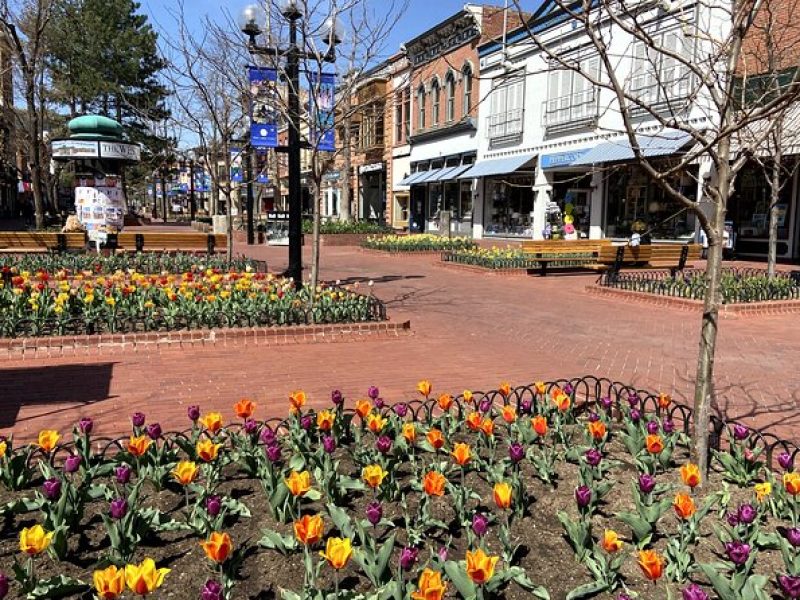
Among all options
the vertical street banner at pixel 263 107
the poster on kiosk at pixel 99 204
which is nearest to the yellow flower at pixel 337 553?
the vertical street banner at pixel 263 107

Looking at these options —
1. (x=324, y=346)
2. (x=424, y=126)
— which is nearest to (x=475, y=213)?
(x=424, y=126)

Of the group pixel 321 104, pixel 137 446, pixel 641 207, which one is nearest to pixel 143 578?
pixel 137 446

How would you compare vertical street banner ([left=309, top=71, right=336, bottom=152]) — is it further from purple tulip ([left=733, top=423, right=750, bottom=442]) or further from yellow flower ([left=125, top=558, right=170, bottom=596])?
yellow flower ([left=125, top=558, right=170, bottom=596])

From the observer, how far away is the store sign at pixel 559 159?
23.7 m

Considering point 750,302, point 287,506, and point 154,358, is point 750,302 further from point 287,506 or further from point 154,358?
point 287,506

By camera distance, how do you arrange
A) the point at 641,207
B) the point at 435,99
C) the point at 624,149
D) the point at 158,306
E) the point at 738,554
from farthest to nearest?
the point at 435,99 < the point at 641,207 < the point at 624,149 < the point at 158,306 < the point at 738,554

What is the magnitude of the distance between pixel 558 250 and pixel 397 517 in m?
14.3

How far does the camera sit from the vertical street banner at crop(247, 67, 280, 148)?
10367 millimetres

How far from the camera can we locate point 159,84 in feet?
142

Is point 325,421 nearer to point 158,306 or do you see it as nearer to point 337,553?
point 337,553

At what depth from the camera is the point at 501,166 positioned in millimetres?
28016

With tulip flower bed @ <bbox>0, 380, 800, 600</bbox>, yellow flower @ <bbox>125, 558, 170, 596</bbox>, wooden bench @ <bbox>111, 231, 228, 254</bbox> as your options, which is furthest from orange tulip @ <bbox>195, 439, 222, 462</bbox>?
wooden bench @ <bbox>111, 231, 228, 254</bbox>

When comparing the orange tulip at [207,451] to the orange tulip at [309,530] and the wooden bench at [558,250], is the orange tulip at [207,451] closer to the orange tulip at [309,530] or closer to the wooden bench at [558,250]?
the orange tulip at [309,530]

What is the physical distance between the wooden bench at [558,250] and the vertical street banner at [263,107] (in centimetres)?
690
